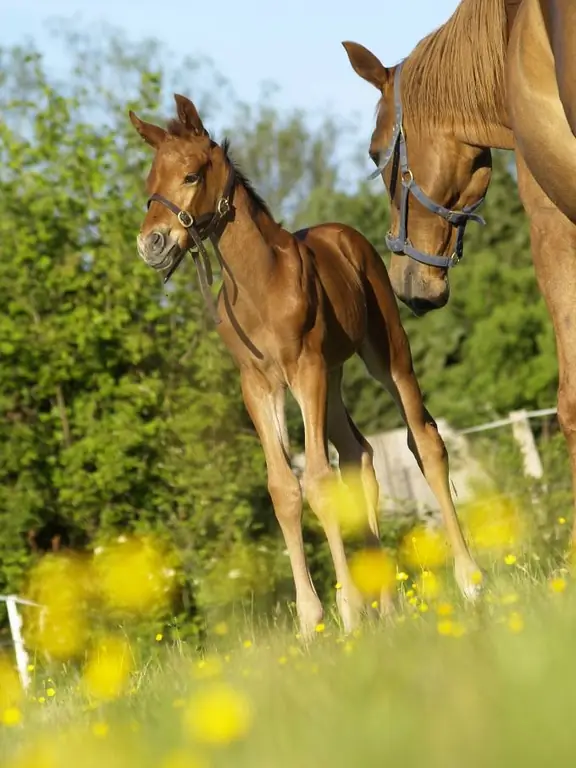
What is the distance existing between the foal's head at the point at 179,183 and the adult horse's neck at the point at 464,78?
133cm

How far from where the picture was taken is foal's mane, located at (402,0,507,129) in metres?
5.28

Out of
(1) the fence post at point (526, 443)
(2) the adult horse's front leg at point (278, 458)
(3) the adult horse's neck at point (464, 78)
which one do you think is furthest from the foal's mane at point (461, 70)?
(1) the fence post at point (526, 443)

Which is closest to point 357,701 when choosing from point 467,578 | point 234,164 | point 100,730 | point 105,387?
point 100,730

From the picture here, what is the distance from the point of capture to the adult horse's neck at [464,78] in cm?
529

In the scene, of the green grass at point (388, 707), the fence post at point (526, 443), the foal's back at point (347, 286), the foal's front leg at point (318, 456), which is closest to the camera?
the green grass at point (388, 707)

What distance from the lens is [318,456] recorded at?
252 inches

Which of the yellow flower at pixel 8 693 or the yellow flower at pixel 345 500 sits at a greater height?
the yellow flower at pixel 345 500

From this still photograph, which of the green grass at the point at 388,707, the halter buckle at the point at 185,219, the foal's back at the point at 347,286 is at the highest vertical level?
the halter buckle at the point at 185,219

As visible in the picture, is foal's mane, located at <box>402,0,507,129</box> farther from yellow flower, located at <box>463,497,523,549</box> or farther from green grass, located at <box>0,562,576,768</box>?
green grass, located at <box>0,562,576,768</box>

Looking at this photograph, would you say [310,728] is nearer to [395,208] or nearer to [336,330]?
[395,208]

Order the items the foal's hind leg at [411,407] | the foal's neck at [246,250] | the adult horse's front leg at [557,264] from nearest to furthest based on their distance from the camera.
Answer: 1. the adult horse's front leg at [557,264]
2. the foal's neck at [246,250]
3. the foal's hind leg at [411,407]

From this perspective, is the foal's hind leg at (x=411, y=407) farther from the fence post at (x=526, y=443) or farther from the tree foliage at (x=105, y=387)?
the fence post at (x=526, y=443)

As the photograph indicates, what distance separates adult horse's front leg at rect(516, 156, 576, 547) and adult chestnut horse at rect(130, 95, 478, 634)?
1.88 meters

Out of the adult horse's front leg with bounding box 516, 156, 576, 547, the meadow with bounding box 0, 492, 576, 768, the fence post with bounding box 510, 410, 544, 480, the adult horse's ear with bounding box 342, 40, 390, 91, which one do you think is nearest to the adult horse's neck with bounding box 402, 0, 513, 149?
the adult horse's ear with bounding box 342, 40, 390, 91
